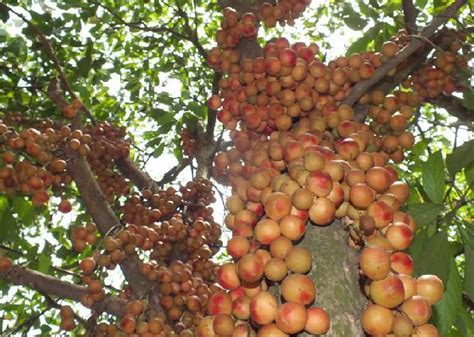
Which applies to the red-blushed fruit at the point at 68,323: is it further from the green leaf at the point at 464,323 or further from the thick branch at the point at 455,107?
the thick branch at the point at 455,107

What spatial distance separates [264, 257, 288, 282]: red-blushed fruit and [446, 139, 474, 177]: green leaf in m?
1.15

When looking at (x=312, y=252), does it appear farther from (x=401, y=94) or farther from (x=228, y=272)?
(x=401, y=94)

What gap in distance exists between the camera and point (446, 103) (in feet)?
9.09

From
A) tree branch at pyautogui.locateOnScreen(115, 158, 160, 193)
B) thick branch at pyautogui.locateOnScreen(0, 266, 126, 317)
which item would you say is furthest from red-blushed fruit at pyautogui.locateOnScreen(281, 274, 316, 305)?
tree branch at pyautogui.locateOnScreen(115, 158, 160, 193)

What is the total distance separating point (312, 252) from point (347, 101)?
0.69 meters

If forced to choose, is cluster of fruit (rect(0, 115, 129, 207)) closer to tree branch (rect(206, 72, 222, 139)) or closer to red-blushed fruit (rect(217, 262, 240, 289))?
tree branch (rect(206, 72, 222, 139))

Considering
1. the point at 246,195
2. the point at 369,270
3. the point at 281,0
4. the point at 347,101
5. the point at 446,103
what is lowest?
the point at 369,270

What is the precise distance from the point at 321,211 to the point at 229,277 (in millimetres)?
288

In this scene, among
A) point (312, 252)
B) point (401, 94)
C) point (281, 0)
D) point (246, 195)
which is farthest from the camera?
point (281, 0)

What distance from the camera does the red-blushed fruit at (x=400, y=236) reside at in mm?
1280

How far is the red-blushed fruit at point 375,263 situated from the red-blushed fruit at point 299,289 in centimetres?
12

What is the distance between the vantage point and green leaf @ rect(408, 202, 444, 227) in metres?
2.01

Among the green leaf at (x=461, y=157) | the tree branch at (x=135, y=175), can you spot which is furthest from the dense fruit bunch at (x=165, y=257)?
the green leaf at (x=461, y=157)

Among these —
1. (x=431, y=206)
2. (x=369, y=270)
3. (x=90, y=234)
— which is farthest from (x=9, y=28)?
(x=369, y=270)
